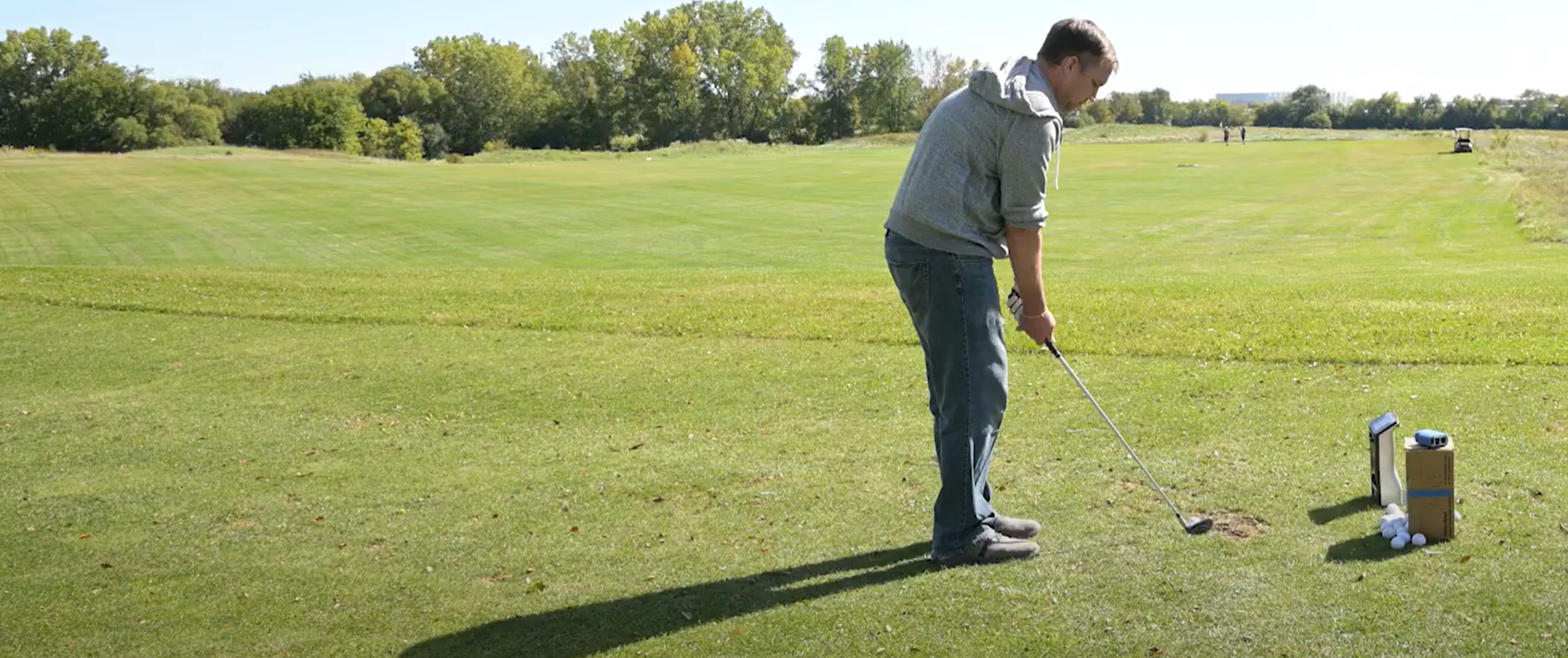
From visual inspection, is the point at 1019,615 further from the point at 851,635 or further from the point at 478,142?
the point at 478,142

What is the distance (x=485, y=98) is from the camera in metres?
132

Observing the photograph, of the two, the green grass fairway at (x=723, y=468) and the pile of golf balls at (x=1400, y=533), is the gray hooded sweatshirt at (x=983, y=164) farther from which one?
the pile of golf balls at (x=1400, y=533)

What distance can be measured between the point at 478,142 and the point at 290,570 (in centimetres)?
13257

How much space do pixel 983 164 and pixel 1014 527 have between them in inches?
64.6

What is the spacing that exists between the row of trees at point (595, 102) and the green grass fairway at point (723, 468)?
106947mm

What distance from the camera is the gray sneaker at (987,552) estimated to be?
17.6ft

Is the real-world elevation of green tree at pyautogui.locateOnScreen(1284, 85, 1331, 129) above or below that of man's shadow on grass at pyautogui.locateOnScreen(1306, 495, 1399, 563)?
above

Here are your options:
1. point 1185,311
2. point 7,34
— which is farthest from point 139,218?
point 7,34

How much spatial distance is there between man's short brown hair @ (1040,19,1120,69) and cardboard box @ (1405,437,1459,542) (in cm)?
211

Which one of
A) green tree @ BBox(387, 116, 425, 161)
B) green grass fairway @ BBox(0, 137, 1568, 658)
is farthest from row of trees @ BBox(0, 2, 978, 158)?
green grass fairway @ BBox(0, 137, 1568, 658)

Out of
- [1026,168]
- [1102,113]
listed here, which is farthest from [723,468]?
[1102,113]

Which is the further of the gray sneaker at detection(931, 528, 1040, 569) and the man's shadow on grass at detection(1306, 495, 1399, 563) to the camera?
the gray sneaker at detection(931, 528, 1040, 569)

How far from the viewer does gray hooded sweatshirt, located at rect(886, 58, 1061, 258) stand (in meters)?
5.05

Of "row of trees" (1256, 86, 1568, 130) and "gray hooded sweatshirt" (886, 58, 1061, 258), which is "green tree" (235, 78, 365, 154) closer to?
"row of trees" (1256, 86, 1568, 130)
